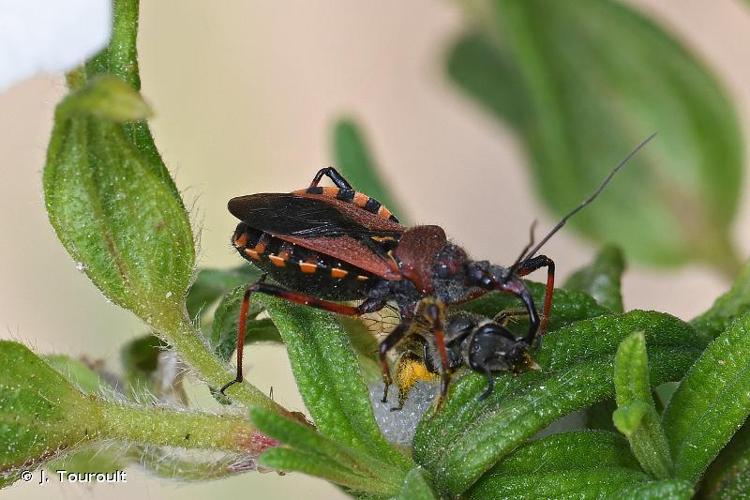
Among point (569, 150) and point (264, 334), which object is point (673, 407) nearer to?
point (264, 334)

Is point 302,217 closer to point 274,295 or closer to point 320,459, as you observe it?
point 274,295

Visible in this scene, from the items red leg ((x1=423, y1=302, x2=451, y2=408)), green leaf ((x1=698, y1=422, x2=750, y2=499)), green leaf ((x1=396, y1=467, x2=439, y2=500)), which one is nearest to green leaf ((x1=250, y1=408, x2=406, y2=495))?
green leaf ((x1=396, y1=467, x2=439, y2=500))

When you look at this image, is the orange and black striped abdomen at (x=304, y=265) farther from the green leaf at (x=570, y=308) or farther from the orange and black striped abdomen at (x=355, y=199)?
the green leaf at (x=570, y=308)

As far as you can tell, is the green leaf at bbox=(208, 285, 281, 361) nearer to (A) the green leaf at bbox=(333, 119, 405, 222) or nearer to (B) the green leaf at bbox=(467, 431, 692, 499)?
(B) the green leaf at bbox=(467, 431, 692, 499)

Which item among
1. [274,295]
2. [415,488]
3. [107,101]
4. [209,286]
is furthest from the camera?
[209,286]

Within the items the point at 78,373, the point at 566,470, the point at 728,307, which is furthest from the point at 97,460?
the point at 728,307

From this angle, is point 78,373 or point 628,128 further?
point 628,128
